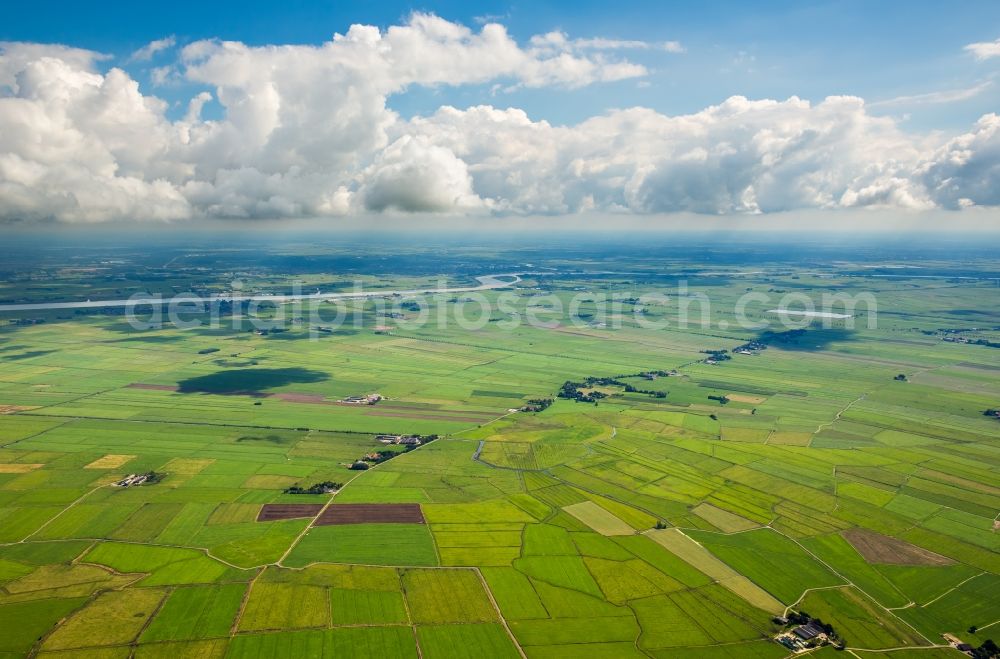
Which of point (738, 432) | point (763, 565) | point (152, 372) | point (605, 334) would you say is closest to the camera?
point (763, 565)

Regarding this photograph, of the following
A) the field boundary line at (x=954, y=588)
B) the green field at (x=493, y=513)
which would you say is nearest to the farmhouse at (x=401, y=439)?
the green field at (x=493, y=513)

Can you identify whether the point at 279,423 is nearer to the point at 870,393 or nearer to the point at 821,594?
the point at 821,594

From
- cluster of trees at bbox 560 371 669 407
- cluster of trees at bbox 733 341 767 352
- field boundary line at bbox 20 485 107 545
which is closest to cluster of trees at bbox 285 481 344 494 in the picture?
field boundary line at bbox 20 485 107 545

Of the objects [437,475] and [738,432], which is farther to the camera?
[738,432]

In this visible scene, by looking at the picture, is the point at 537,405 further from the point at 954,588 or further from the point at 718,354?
the point at 718,354

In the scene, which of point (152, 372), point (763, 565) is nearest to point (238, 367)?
point (152, 372)

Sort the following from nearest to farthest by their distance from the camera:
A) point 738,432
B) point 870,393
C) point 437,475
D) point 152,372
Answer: point 437,475 < point 738,432 < point 870,393 < point 152,372

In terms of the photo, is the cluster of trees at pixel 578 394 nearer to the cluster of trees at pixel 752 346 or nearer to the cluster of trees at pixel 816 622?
the cluster of trees at pixel 752 346
